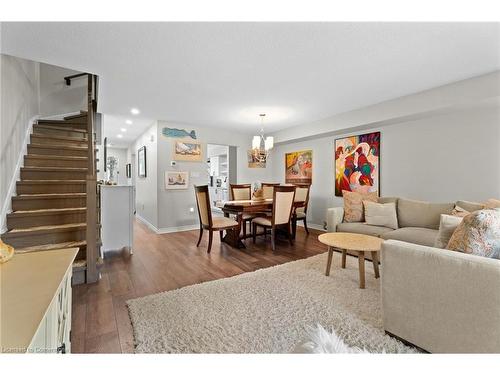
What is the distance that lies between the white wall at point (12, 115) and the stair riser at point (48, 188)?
18cm

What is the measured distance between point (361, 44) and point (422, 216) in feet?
7.79

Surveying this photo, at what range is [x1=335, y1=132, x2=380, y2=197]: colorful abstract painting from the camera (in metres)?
3.99

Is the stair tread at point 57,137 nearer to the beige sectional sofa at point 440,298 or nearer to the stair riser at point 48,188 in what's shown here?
the stair riser at point 48,188

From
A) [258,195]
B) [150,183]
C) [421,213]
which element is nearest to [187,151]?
[150,183]

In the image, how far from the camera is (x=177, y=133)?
4754 mm

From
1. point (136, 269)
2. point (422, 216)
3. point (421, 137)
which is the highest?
point (421, 137)

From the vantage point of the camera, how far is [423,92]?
3.04m

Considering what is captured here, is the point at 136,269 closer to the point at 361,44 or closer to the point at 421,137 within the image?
the point at 361,44

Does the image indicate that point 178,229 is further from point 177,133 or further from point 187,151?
point 177,133

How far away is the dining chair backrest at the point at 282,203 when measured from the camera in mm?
3381

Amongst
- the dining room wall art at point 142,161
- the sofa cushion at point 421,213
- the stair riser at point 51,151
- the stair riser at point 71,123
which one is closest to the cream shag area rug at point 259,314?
the sofa cushion at point 421,213

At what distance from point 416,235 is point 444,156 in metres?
1.42

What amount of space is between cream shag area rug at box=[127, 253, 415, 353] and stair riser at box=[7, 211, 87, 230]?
1489 millimetres
